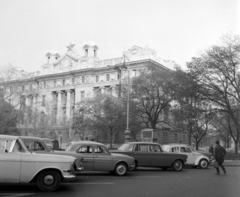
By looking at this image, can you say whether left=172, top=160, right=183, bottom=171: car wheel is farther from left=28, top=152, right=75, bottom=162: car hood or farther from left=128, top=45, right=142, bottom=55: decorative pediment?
left=128, top=45, right=142, bottom=55: decorative pediment

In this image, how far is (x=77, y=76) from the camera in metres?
70.3

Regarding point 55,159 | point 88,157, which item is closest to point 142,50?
point 88,157

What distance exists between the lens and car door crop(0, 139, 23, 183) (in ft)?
29.0

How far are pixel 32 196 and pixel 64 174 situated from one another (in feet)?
4.09

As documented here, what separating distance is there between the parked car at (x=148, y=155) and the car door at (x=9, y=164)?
8.27 m

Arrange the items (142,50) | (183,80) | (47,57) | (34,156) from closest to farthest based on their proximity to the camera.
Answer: (34,156) < (183,80) < (142,50) < (47,57)

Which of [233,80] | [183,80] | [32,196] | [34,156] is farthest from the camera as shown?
[183,80]

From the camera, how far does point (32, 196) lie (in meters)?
8.48

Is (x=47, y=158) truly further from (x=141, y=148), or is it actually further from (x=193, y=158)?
(x=193, y=158)

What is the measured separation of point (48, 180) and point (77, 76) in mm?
61916

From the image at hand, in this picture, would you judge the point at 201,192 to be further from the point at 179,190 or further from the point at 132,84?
the point at 132,84

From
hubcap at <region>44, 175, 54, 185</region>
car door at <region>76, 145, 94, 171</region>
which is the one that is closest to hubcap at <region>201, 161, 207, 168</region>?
car door at <region>76, 145, 94, 171</region>

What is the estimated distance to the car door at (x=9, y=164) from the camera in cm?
884

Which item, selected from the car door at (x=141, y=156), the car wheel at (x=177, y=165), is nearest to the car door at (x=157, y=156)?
the car door at (x=141, y=156)
